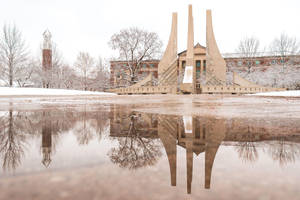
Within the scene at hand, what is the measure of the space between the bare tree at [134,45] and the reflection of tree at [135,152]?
24221mm

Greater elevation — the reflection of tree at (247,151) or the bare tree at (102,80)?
the bare tree at (102,80)

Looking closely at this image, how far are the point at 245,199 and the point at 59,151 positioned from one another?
1.02m

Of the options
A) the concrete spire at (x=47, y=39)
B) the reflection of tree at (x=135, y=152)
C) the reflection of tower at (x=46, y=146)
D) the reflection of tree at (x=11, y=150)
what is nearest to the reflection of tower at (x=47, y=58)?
the concrete spire at (x=47, y=39)

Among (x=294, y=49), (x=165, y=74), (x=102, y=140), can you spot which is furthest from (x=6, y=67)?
(x=294, y=49)

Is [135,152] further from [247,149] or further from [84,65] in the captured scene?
[84,65]

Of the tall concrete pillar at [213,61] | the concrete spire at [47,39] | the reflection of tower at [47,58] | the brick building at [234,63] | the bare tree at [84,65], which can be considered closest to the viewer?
the tall concrete pillar at [213,61]

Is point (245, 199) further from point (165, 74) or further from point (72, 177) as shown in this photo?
point (165, 74)

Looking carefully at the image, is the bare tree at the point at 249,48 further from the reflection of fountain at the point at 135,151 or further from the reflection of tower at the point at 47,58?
the reflection of fountain at the point at 135,151

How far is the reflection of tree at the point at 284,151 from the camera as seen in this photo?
41.1 inches

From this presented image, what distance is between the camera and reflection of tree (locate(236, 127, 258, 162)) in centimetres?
106

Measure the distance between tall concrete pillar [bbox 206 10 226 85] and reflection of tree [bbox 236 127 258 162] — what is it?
25028mm

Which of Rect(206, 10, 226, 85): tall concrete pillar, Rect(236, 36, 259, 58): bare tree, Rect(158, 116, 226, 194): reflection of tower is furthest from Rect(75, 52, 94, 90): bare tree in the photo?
Rect(158, 116, 226, 194): reflection of tower

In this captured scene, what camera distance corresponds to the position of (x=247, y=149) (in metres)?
1.24

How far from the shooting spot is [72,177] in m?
0.79
